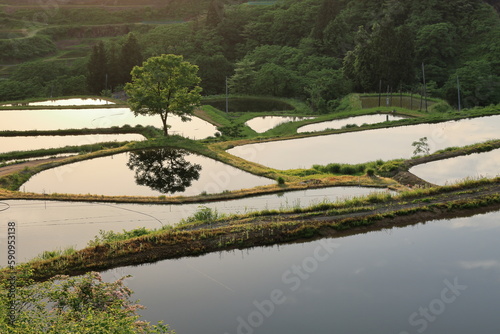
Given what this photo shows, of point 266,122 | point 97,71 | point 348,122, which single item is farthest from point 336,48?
point 348,122

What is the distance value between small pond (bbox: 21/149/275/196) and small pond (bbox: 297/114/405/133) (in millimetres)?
12401

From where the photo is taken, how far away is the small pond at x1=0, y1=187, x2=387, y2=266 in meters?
22.0

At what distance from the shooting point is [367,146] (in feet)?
118

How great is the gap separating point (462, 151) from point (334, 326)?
21.0 m

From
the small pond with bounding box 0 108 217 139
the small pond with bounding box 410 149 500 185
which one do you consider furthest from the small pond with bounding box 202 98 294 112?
the small pond with bounding box 410 149 500 185

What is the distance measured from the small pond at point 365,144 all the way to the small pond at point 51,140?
9.92m

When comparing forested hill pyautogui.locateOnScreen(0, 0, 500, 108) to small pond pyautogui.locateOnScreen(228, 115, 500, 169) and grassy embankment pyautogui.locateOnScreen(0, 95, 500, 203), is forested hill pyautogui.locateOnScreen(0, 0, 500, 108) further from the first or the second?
small pond pyautogui.locateOnScreen(228, 115, 500, 169)

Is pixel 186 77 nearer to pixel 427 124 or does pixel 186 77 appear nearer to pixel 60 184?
pixel 60 184

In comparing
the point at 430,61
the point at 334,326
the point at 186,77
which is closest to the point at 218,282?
the point at 334,326

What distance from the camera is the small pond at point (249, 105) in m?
57.6

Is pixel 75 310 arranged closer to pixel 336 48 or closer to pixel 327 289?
pixel 327 289

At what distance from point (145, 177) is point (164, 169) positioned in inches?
64.9

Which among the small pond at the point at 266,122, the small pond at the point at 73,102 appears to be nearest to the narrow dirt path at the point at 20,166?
the small pond at the point at 266,122

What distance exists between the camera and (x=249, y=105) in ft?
197
